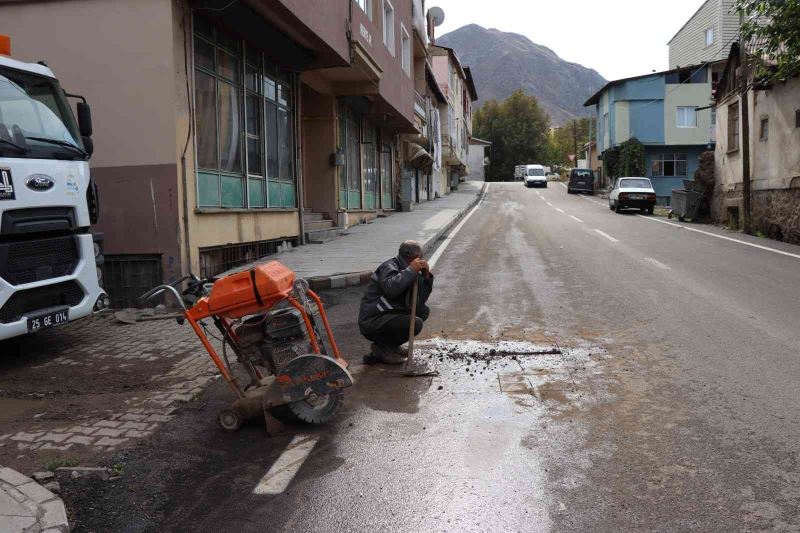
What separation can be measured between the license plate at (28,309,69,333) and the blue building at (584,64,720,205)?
4548cm

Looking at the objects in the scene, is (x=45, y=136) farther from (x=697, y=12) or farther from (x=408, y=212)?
(x=697, y=12)

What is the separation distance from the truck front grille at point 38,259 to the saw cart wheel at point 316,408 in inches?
147

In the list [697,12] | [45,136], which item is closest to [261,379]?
[45,136]

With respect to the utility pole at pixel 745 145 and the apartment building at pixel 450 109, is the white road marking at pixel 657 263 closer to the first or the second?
the utility pole at pixel 745 145

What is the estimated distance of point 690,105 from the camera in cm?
4641

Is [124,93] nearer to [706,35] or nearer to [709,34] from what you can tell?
[709,34]

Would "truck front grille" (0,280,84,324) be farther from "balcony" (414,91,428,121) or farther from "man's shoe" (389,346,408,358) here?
→ "balcony" (414,91,428,121)

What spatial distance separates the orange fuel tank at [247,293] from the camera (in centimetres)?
445

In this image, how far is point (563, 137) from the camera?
374ft

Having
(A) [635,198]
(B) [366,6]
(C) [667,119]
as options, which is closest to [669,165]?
(C) [667,119]

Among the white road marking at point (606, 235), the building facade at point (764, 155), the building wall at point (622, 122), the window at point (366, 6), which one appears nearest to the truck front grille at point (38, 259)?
the window at point (366, 6)

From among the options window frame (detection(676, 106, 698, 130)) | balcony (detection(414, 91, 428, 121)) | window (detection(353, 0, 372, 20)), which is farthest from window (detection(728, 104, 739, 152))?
window frame (detection(676, 106, 698, 130))

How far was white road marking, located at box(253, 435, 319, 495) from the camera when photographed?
3.79 metres

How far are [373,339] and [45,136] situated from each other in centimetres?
424
